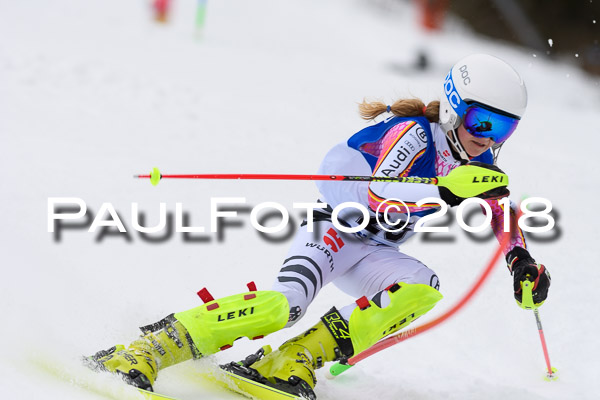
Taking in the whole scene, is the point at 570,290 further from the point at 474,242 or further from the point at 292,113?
the point at 292,113

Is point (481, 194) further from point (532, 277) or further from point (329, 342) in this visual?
point (329, 342)

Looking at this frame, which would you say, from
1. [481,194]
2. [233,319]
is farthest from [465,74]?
[233,319]

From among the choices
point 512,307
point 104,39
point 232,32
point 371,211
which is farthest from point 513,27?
point 371,211

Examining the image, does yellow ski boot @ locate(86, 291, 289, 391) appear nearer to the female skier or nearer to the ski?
the female skier

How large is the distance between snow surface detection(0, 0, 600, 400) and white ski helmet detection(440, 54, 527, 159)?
4.08ft

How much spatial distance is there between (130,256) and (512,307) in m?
2.33

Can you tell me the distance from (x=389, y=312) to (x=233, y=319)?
2.03 feet

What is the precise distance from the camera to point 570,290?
4801mm

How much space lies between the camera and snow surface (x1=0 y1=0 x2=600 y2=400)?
3752 mm

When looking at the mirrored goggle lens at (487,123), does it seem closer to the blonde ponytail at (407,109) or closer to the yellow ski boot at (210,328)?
the blonde ponytail at (407,109)

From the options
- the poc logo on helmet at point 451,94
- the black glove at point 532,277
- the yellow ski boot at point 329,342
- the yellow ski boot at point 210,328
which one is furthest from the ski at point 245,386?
the poc logo on helmet at point 451,94

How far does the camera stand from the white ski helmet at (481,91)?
3.24 metres

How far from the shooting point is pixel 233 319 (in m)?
3.08

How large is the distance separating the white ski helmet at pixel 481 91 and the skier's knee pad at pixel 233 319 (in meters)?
1.03
